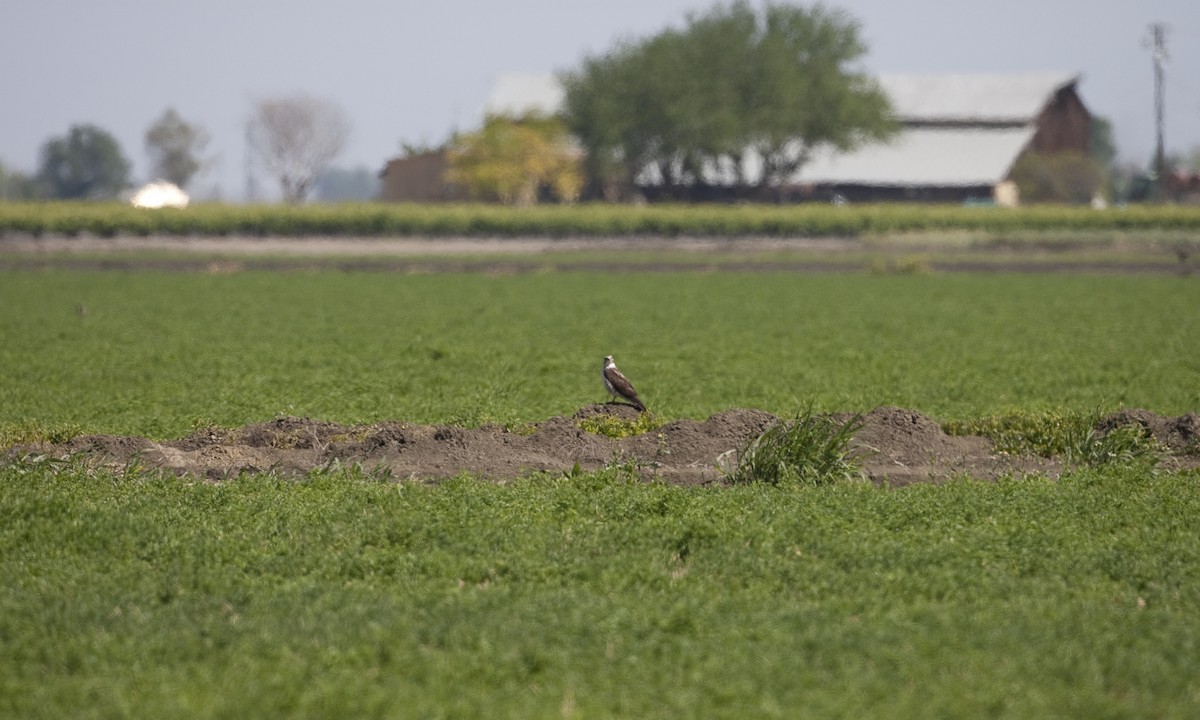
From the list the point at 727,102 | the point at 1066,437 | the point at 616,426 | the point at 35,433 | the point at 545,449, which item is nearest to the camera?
the point at 545,449

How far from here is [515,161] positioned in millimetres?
87438

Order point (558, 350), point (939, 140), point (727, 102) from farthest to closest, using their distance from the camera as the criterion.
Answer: point (939, 140), point (727, 102), point (558, 350)

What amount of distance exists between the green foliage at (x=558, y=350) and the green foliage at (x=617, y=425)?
1.33m

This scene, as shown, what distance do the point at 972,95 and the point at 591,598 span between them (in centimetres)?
Result: 9510

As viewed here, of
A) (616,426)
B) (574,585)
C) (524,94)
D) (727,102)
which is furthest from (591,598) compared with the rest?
(524,94)

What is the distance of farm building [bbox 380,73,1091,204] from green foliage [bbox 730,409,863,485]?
78166 millimetres

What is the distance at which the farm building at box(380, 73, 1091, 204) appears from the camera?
88.4 m

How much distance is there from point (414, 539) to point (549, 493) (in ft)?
5.47

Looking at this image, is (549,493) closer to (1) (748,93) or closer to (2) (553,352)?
(2) (553,352)

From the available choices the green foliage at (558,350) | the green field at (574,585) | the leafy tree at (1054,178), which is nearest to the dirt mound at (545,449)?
the green field at (574,585)

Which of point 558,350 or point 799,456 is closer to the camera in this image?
point 799,456

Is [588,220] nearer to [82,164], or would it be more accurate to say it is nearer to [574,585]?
[574,585]

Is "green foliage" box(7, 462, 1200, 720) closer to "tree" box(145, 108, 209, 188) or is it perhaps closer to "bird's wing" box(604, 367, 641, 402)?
"bird's wing" box(604, 367, 641, 402)

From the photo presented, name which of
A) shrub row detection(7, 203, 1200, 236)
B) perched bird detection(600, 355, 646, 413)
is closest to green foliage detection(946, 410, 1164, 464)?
perched bird detection(600, 355, 646, 413)
